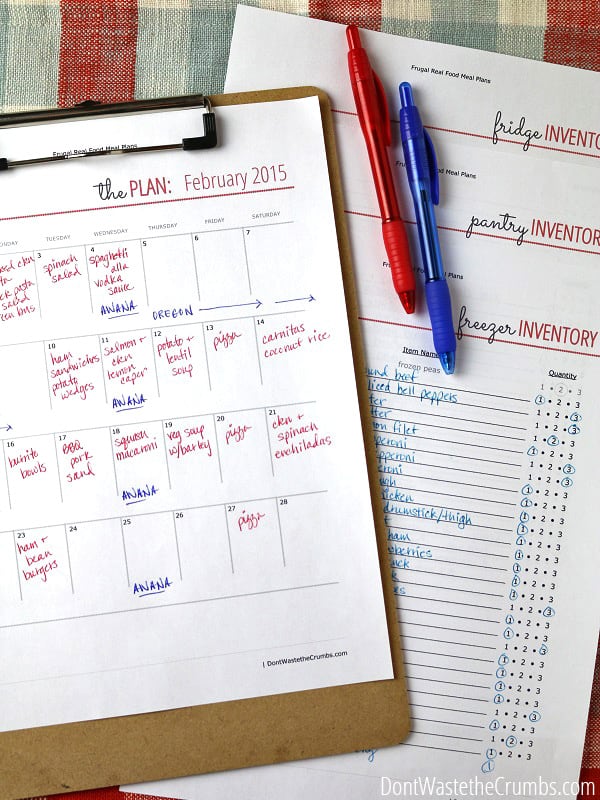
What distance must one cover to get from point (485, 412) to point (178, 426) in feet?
1.00

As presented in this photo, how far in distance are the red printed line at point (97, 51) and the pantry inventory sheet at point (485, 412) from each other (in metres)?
0.11

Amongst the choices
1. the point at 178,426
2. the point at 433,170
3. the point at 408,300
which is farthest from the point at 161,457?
the point at 433,170

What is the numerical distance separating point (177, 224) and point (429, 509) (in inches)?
14.7

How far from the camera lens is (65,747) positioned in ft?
2.35

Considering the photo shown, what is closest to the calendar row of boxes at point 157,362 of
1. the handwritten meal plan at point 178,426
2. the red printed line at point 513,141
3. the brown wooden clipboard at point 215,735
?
the handwritten meal plan at point 178,426

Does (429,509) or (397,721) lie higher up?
(429,509)

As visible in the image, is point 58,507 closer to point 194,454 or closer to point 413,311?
point 194,454

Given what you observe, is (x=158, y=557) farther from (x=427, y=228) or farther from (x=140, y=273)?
(x=427, y=228)

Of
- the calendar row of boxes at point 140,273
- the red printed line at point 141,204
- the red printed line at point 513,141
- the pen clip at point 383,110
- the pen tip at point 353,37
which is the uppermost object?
the pen tip at point 353,37

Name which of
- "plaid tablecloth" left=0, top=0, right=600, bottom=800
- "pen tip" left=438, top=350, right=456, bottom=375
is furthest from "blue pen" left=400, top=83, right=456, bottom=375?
"plaid tablecloth" left=0, top=0, right=600, bottom=800

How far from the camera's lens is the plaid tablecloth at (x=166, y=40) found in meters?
0.76

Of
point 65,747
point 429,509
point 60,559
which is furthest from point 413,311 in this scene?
point 65,747

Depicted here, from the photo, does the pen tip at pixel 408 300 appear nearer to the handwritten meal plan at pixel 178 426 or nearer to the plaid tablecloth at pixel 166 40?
the handwritten meal plan at pixel 178 426

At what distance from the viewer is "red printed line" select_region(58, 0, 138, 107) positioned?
0.76 m
